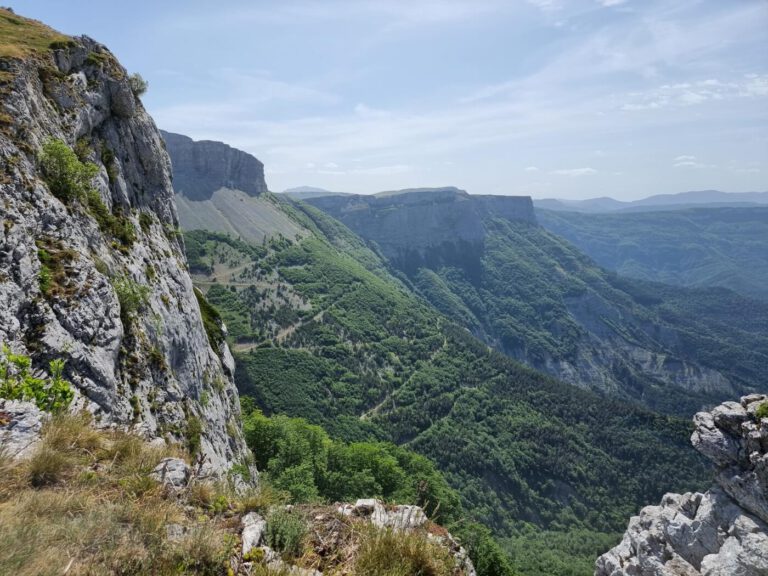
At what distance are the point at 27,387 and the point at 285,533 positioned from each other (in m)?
6.30

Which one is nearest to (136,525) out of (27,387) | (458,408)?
(27,387)

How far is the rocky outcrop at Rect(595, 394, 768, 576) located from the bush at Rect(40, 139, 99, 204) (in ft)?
111

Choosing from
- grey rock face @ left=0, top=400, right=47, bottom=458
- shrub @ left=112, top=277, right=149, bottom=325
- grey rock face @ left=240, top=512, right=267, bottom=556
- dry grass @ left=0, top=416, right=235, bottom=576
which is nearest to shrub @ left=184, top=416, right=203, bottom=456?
shrub @ left=112, top=277, right=149, bottom=325

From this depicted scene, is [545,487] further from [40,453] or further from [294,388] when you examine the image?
[40,453]

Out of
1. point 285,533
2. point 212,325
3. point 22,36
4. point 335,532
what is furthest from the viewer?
point 212,325

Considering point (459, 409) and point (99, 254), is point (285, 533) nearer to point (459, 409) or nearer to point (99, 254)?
point (99, 254)

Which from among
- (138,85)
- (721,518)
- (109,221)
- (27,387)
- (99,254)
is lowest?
(721,518)

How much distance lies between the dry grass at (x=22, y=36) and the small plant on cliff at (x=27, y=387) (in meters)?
17.3

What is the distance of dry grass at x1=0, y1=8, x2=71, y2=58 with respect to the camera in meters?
19.5

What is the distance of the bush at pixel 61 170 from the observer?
16625 mm

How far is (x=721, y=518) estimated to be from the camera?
74.2ft

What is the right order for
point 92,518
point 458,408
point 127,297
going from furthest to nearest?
1. point 458,408
2. point 127,297
3. point 92,518

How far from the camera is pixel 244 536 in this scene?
19.6 feet

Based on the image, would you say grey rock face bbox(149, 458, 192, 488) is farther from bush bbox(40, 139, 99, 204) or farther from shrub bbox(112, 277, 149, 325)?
bush bbox(40, 139, 99, 204)
